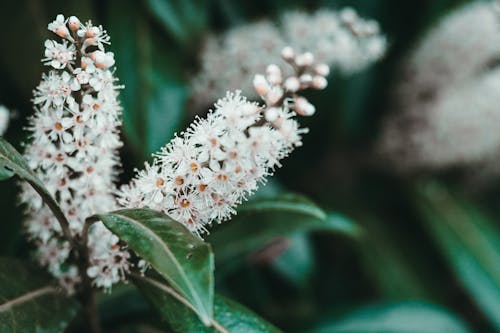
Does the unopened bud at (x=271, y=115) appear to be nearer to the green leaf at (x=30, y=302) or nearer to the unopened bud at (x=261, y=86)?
the unopened bud at (x=261, y=86)

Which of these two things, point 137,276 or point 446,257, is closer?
point 137,276

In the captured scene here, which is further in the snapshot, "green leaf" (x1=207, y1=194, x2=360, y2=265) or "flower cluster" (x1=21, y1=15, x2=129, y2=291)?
"green leaf" (x1=207, y1=194, x2=360, y2=265)

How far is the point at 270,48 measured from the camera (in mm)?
1345

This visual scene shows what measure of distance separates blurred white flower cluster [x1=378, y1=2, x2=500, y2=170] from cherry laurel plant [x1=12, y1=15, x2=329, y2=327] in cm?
98

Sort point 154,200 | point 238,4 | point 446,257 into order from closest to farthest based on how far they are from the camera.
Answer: point 154,200, point 238,4, point 446,257

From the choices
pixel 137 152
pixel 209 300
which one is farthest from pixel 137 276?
pixel 137 152

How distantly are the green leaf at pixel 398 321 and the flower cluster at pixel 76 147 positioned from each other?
698mm

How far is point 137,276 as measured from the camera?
85 centimetres

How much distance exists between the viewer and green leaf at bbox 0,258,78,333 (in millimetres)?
777

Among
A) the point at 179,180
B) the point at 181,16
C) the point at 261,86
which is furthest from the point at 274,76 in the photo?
the point at 181,16

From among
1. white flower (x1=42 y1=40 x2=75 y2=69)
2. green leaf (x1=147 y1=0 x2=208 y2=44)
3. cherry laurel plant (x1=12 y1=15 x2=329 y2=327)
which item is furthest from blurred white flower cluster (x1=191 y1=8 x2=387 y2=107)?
white flower (x1=42 y1=40 x2=75 y2=69)

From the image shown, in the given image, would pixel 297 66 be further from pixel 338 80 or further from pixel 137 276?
pixel 338 80

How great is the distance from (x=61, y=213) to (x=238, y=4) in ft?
3.03

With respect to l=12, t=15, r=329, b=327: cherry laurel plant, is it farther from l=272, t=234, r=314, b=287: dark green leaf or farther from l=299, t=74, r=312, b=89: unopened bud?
l=272, t=234, r=314, b=287: dark green leaf
